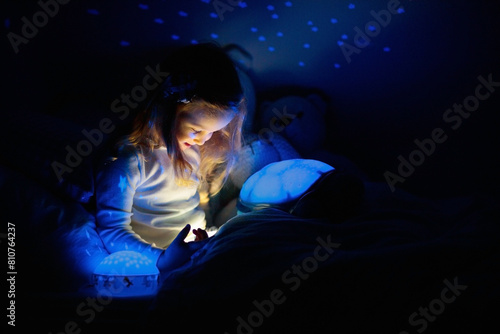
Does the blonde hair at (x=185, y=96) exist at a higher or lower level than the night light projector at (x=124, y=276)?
higher

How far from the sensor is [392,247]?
3.11ft

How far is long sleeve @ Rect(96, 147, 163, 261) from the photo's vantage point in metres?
1.10

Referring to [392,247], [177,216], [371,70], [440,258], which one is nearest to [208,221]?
[177,216]

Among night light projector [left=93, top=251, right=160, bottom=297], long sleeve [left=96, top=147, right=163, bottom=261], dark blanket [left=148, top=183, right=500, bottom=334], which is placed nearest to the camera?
dark blanket [left=148, top=183, right=500, bottom=334]

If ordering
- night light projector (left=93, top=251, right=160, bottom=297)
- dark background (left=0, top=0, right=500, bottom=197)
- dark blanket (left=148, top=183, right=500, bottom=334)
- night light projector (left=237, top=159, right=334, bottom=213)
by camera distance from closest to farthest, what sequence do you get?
dark blanket (left=148, top=183, right=500, bottom=334) → night light projector (left=93, top=251, right=160, bottom=297) → night light projector (left=237, top=159, right=334, bottom=213) → dark background (left=0, top=0, right=500, bottom=197)

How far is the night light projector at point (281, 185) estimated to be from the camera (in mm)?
1286

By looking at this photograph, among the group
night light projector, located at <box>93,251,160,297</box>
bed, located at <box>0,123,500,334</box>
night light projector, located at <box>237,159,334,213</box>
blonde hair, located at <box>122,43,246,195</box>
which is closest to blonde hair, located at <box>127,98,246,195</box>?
blonde hair, located at <box>122,43,246,195</box>

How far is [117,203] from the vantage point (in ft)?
3.67

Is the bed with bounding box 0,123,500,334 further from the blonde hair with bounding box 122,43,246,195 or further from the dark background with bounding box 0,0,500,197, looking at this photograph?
the dark background with bounding box 0,0,500,197

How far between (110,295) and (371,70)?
153 centimetres

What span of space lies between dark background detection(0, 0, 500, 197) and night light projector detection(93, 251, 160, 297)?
2.50 feet

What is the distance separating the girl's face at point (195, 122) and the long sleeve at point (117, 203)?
174mm

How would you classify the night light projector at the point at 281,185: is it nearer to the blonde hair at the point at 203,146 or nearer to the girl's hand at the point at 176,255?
the blonde hair at the point at 203,146

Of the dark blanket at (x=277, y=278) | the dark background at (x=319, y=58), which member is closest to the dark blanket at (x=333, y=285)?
the dark blanket at (x=277, y=278)
